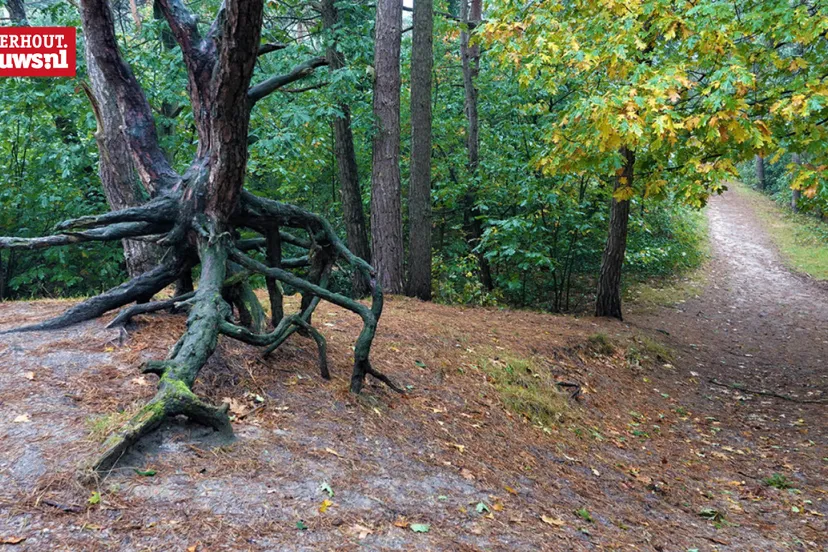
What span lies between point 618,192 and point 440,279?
4788mm

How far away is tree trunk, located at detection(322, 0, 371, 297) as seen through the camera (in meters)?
10.0

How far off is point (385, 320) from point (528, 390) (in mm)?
2103

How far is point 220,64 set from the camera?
12.6ft

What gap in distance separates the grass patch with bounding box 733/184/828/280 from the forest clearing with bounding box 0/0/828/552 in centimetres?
694

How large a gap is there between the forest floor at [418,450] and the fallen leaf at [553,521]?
0.05 ft

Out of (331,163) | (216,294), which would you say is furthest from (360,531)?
(331,163)

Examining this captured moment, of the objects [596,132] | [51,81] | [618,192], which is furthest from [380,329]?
[51,81]

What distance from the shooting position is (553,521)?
3.67 meters

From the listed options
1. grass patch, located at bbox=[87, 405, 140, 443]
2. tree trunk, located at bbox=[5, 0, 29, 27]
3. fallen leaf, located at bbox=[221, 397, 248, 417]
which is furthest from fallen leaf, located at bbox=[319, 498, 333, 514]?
tree trunk, located at bbox=[5, 0, 29, 27]

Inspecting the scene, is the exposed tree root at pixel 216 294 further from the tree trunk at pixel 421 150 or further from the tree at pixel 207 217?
the tree trunk at pixel 421 150

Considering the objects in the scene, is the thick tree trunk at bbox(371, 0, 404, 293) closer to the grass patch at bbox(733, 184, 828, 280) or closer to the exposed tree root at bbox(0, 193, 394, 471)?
the exposed tree root at bbox(0, 193, 394, 471)

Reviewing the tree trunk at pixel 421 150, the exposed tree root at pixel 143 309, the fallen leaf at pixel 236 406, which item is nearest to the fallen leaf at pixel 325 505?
the fallen leaf at pixel 236 406

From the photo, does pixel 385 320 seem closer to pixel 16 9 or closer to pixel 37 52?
pixel 37 52

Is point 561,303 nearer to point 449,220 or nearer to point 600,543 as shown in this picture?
point 449,220
